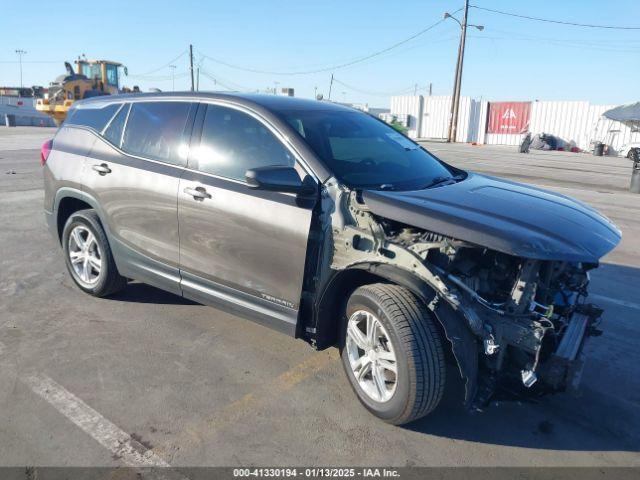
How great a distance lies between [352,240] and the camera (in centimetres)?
317

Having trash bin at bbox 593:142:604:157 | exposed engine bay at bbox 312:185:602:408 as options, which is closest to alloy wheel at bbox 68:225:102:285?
exposed engine bay at bbox 312:185:602:408

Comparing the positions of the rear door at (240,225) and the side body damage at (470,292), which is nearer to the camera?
the side body damage at (470,292)

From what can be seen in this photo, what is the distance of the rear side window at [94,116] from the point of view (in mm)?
4875

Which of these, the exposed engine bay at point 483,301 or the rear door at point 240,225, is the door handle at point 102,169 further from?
the exposed engine bay at point 483,301

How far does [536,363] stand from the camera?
8.93ft

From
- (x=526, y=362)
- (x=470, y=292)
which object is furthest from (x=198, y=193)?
(x=526, y=362)

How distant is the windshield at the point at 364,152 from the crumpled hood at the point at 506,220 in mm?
298

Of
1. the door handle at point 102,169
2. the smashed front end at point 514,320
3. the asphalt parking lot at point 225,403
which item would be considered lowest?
the asphalt parking lot at point 225,403

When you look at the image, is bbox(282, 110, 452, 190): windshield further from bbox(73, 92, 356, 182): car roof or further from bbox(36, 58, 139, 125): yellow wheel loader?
bbox(36, 58, 139, 125): yellow wheel loader

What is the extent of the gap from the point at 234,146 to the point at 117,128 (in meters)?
1.51

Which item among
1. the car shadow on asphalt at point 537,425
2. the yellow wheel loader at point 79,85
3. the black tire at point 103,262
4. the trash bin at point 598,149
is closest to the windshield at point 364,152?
the car shadow on asphalt at point 537,425

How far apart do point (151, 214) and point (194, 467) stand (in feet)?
6.92

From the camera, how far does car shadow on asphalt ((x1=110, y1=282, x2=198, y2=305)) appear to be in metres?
4.94

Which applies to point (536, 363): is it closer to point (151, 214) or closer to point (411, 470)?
point (411, 470)
